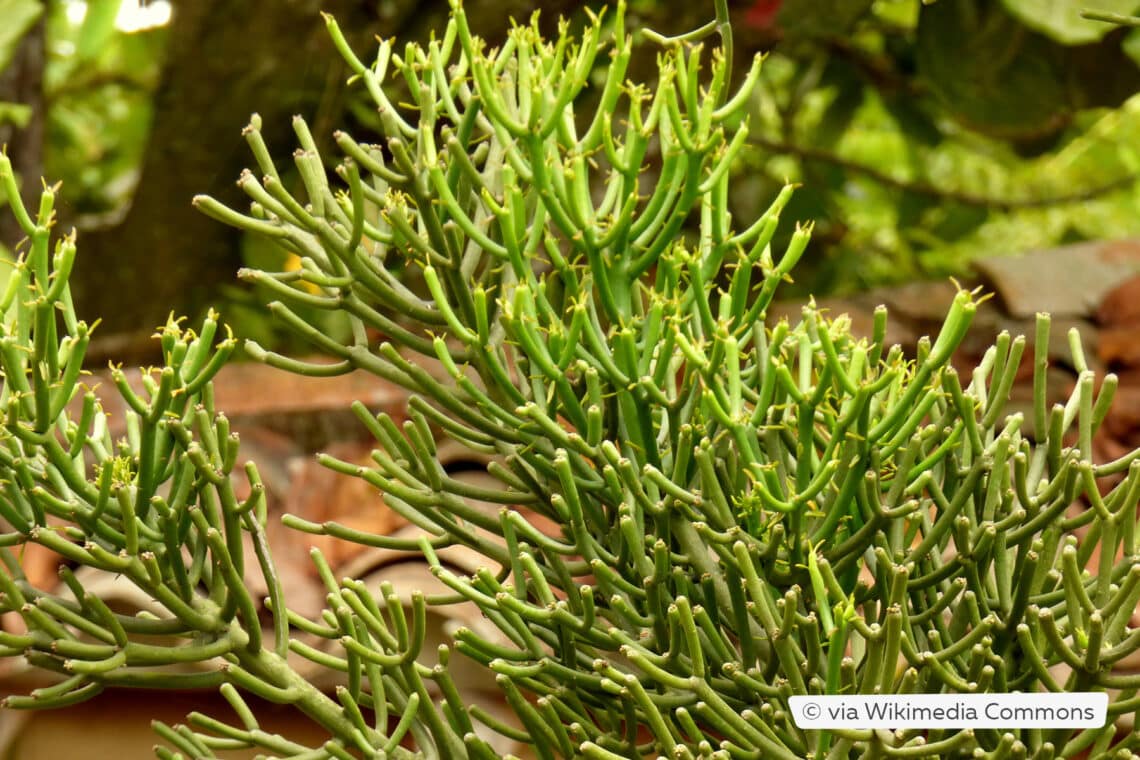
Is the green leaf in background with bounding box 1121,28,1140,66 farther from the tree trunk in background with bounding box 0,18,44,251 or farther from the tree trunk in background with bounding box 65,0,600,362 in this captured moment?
the tree trunk in background with bounding box 0,18,44,251

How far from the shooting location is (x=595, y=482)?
0.49 meters

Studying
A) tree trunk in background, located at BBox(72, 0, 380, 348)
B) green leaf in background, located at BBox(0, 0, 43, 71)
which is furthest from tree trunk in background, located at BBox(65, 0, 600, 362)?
green leaf in background, located at BBox(0, 0, 43, 71)

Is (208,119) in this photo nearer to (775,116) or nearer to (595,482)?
(775,116)

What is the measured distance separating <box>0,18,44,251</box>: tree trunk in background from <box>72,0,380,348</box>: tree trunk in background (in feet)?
0.30

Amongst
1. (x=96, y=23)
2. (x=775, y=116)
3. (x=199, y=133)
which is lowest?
(x=775, y=116)

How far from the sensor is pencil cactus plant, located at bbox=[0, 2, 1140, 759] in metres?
0.44

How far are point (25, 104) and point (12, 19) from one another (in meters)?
0.34

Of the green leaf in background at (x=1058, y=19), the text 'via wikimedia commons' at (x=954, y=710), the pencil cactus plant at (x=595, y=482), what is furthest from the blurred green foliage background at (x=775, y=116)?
the text 'via wikimedia commons' at (x=954, y=710)

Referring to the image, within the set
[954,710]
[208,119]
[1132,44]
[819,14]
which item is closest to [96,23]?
[208,119]

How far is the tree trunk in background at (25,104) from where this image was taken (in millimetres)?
1544

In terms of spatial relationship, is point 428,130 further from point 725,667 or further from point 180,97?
point 180,97

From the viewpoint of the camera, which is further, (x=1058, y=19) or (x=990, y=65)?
(x=990, y=65)

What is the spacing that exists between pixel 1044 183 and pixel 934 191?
232 millimetres

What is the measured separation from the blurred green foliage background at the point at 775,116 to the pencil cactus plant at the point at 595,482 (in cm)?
Result: 59
